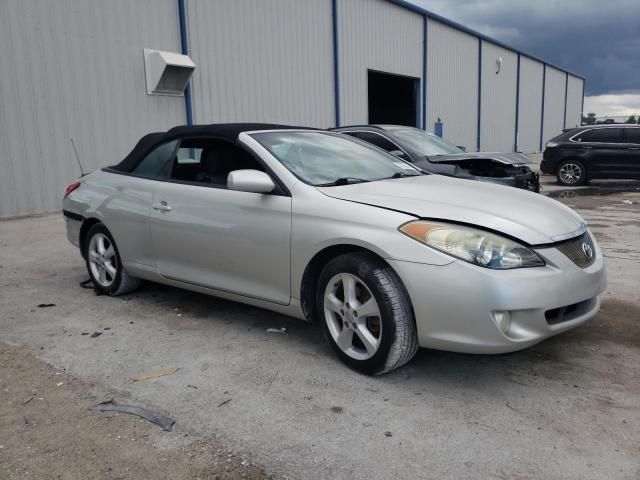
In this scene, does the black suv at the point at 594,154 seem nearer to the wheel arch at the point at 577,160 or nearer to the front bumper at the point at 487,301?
the wheel arch at the point at 577,160

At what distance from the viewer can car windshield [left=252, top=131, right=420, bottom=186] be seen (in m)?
3.71

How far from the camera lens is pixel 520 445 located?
2.49 metres

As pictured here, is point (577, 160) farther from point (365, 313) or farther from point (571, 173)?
point (365, 313)

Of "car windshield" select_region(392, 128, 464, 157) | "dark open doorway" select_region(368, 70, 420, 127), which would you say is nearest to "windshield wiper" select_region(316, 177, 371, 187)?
"car windshield" select_region(392, 128, 464, 157)

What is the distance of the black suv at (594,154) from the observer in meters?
13.3

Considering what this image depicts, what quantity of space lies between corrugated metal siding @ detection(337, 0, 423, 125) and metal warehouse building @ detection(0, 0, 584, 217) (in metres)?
0.03

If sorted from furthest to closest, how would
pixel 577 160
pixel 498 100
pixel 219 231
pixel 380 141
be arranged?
pixel 498 100 → pixel 577 160 → pixel 380 141 → pixel 219 231

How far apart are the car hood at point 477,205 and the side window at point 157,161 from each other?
64.1 inches

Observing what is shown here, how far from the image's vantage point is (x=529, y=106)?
3153cm

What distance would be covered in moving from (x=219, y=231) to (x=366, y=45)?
14.6m

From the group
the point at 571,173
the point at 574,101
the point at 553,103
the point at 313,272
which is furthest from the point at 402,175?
the point at 574,101

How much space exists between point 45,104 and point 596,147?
12.1 m

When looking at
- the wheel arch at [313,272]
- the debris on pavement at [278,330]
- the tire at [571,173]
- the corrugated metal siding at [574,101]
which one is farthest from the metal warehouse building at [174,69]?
the corrugated metal siding at [574,101]

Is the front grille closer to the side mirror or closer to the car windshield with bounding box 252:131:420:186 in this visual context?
the car windshield with bounding box 252:131:420:186
